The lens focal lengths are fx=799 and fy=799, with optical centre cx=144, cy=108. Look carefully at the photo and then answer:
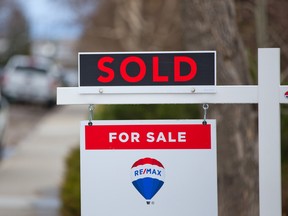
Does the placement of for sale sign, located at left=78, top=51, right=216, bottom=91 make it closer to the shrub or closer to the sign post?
the sign post

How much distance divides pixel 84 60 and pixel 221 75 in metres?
1.81

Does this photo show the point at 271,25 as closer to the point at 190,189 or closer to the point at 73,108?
the point at 190,189

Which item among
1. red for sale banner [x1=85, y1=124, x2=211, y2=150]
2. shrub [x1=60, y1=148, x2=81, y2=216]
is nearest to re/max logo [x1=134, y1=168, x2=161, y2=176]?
red for sale banner [x1=85, y1=124, x2=211, y2=150]

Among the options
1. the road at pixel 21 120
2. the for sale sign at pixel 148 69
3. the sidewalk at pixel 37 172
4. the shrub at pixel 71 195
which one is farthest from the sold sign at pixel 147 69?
the road at pixel 21 120

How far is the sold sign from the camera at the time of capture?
4.27 metres

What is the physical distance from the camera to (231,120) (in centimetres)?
605

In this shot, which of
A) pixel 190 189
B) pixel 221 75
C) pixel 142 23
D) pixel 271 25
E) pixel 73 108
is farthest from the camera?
pixel 73 108

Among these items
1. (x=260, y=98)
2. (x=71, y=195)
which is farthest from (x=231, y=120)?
(x=71, y=195)

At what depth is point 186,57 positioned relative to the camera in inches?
169

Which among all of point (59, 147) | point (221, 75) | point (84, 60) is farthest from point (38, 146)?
point (84, 60)

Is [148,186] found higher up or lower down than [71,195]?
lower down

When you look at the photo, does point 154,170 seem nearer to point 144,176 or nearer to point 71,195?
point 144,176

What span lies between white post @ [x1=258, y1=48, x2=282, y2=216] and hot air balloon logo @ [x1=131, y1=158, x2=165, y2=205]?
0.54m

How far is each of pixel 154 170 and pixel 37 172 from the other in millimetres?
9094
